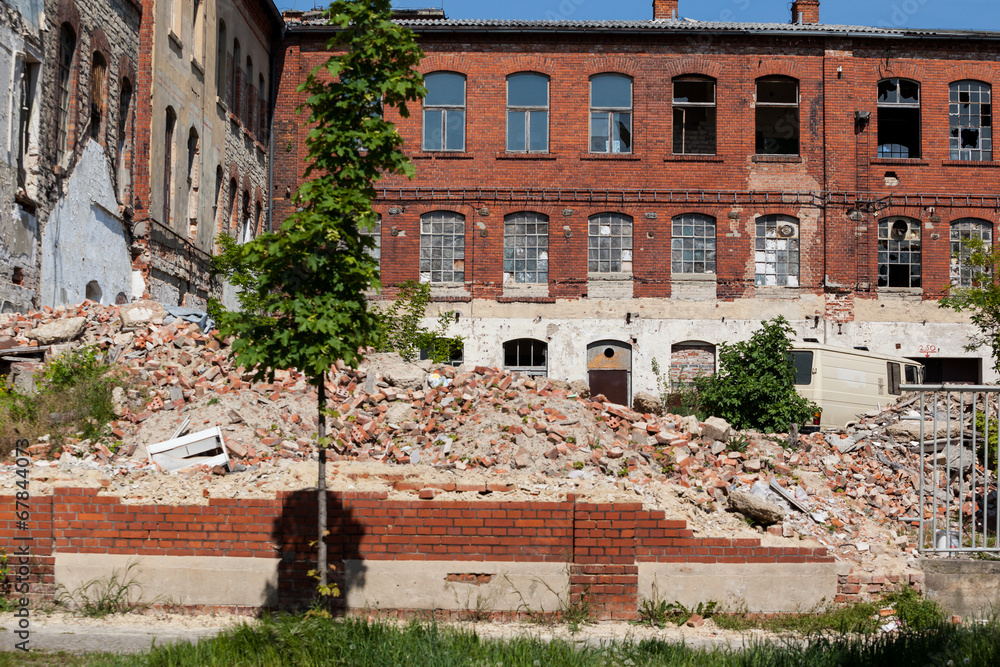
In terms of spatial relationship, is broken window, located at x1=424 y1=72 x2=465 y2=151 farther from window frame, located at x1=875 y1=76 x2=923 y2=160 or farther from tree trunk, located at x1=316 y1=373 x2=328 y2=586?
tree trunk, located at x1=316 y1=373 x2=328 y2=586

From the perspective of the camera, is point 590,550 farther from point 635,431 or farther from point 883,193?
point 883,193

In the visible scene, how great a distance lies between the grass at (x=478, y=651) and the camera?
6.73 m

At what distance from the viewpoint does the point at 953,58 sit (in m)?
26.6

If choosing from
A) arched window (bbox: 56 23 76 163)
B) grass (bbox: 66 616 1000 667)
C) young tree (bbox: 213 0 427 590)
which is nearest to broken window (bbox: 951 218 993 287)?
grass (bbox: 66 616 1000 667)

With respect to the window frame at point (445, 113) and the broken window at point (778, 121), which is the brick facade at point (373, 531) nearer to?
the window frame at point (445, 113)

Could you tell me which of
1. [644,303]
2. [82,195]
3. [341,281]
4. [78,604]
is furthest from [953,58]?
[78,604]

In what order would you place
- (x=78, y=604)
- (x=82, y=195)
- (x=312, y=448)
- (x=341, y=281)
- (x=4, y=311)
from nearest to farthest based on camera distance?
1. (x=341, y=281)
2. (x=78, y=604)
3. (x=312, y=448)
4. (x=4, y=311)
5. (x=82, y=195)

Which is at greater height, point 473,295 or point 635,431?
point 473,295

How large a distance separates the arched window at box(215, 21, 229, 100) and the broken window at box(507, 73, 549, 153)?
7.69 meters

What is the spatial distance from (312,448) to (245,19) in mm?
17812

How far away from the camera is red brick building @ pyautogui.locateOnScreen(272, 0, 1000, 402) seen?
84.4ft

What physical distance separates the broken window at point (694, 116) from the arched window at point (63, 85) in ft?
52.6

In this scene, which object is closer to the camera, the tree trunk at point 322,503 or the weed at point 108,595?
the tree trunk at point 322,503

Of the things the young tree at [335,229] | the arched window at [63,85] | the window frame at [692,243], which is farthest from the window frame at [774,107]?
the young tree at [335,229]
